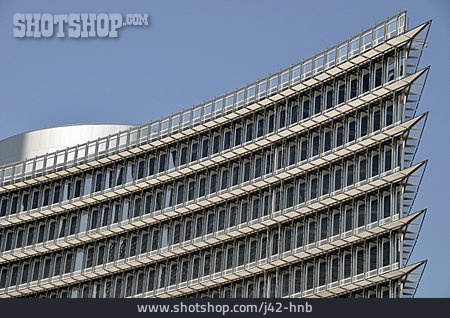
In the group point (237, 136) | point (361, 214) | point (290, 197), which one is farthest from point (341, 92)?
point (237, 136)

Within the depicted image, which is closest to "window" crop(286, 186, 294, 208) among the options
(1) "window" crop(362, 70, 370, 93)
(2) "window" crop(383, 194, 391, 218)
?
(2) "window" crop(383, 194, 391, 218)

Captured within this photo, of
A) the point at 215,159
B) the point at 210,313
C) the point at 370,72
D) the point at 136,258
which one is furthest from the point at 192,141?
the point at 210,313

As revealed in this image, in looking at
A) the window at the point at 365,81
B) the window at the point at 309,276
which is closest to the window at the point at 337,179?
the window at the point at 309,276

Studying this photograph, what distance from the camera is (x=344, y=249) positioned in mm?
91750

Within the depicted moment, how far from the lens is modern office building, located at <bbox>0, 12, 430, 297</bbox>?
90.4 m

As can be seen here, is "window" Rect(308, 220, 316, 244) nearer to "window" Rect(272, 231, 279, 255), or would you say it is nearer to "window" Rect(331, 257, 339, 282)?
"window" Rect(331, 257, 339, 282)

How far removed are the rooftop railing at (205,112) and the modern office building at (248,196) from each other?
0.41ft

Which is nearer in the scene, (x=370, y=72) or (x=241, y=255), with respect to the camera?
(x=370, y=72)

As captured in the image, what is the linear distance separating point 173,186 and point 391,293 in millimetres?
23889

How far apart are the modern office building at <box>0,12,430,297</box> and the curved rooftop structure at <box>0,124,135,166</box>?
5.61 metres

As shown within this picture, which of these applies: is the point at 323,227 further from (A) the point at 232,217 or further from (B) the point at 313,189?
(A) the point at 232,217

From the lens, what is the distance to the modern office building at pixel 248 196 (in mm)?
90375

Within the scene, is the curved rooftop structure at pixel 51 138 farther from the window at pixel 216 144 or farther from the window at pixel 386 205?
the window at pixel 386 205

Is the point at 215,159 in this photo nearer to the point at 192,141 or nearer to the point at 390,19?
the point at 192,141
